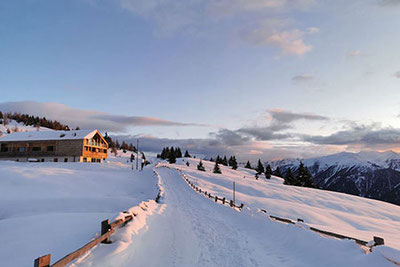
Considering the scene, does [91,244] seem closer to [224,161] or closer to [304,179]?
[304,179]

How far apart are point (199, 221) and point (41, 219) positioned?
752cm

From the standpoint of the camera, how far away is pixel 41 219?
28.5 feet

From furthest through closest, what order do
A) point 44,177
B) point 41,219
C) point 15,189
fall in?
1. point 44,177
2. point 15,189
3. point 41,219

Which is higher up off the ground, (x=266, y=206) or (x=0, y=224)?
(x=0, y=224)

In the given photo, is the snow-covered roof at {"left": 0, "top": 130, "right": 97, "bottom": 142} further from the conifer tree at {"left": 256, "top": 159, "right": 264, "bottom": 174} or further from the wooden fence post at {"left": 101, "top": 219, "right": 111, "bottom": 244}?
the conifer tree at {"left": 256, "top": 159, "right": 264, "bottom": 174}

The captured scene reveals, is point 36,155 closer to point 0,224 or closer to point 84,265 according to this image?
point 0,224

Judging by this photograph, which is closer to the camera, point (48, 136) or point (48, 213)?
point (48, 213)

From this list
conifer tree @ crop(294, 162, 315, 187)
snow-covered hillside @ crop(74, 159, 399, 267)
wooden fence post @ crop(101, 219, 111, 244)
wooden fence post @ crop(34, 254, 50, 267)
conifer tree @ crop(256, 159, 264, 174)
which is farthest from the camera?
conifer tree @ crop(256, 159, 264, 174)

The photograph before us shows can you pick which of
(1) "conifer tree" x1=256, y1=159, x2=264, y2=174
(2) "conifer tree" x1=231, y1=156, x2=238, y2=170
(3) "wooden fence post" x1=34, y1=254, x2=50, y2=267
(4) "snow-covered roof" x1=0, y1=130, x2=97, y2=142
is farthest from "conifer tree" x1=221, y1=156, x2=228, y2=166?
(3) "wooden fence post" x1=34, y1=254, x2=50, y2=267

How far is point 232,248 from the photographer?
841cm

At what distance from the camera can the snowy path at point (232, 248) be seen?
6566 mm

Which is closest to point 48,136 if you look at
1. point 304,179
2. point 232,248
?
point 232,248

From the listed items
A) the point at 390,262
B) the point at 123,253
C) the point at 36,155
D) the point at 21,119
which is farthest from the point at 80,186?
the point at 21,119

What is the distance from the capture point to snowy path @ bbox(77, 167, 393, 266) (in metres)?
6.57
